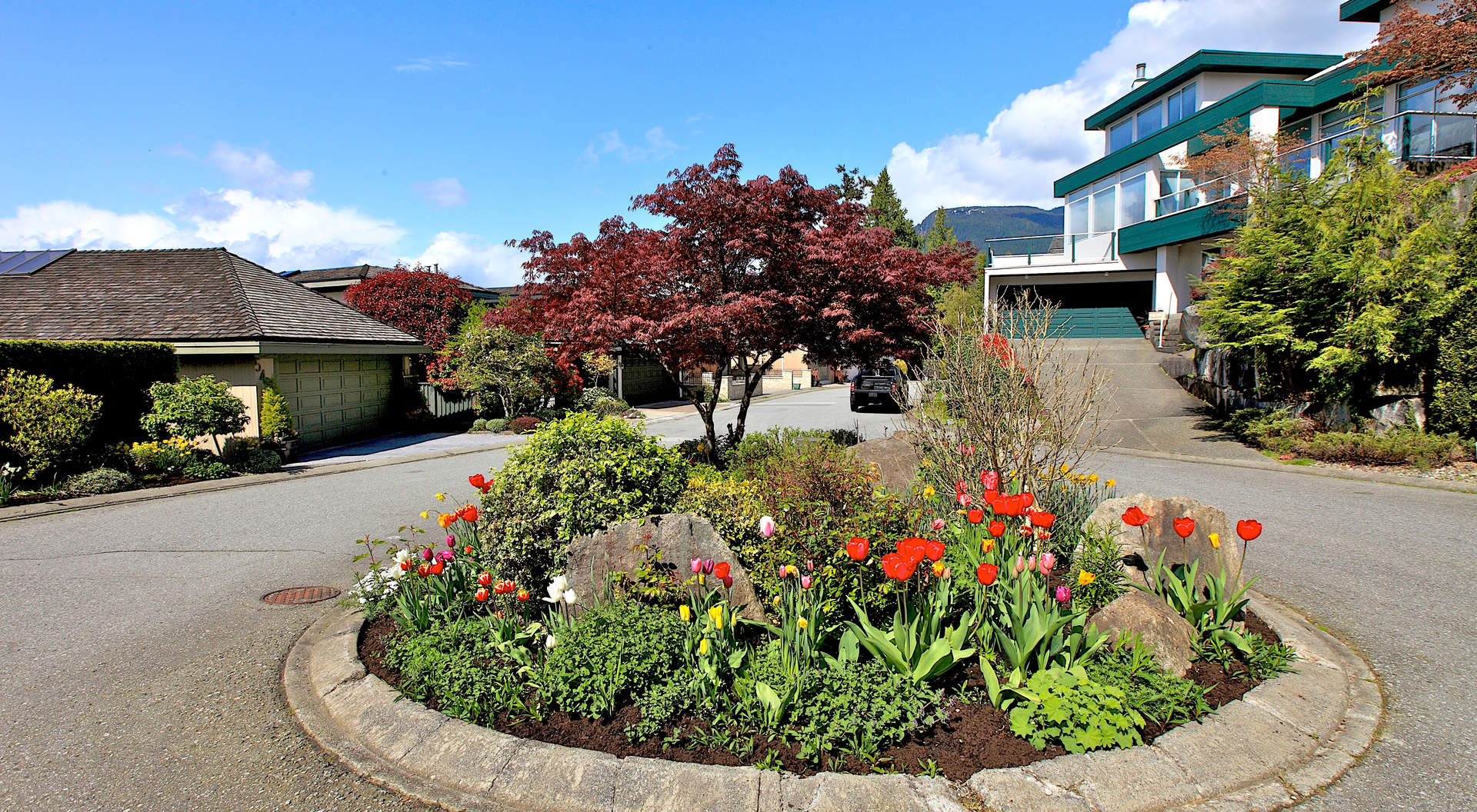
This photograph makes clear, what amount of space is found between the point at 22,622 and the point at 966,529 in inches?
273

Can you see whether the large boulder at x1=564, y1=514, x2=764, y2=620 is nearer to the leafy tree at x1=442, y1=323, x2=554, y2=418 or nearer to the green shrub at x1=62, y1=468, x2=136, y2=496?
the green shrub at x1=62, y1=468, x2=136, y2=496

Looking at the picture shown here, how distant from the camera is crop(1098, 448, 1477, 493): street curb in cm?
914

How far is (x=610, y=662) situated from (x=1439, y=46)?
57.4 feet

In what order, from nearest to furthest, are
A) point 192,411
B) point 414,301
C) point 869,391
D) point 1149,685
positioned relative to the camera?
point 1149,685
point 192,411
point 869,391
point 414,301

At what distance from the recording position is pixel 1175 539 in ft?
15.0

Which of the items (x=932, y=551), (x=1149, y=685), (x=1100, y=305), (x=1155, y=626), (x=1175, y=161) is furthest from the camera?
(x=1100, y=305)

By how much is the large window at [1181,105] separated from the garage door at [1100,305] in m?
6.41

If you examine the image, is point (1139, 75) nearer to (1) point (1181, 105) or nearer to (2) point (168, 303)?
(1) point (1181, 105)

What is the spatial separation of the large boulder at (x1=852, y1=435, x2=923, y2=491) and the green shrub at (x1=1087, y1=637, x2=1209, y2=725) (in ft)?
10.7

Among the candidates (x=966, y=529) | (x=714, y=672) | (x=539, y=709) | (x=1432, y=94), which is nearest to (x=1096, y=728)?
(x=966, y=529)

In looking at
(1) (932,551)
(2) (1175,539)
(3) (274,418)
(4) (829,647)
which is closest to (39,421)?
(3) (274,418)

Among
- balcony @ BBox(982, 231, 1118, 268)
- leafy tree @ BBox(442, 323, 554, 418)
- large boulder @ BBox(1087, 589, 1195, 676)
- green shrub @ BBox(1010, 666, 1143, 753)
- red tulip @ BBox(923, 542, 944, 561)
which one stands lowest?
green shrub @ BBox(1010, 666, 1143, 753)

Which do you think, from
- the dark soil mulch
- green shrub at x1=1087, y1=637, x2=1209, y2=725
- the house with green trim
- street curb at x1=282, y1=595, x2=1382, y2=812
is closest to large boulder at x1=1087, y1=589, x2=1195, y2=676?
green shrub at x1=1087, y1=637, x2=1209, y2=725

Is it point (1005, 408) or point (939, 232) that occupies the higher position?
point (939, 232)
